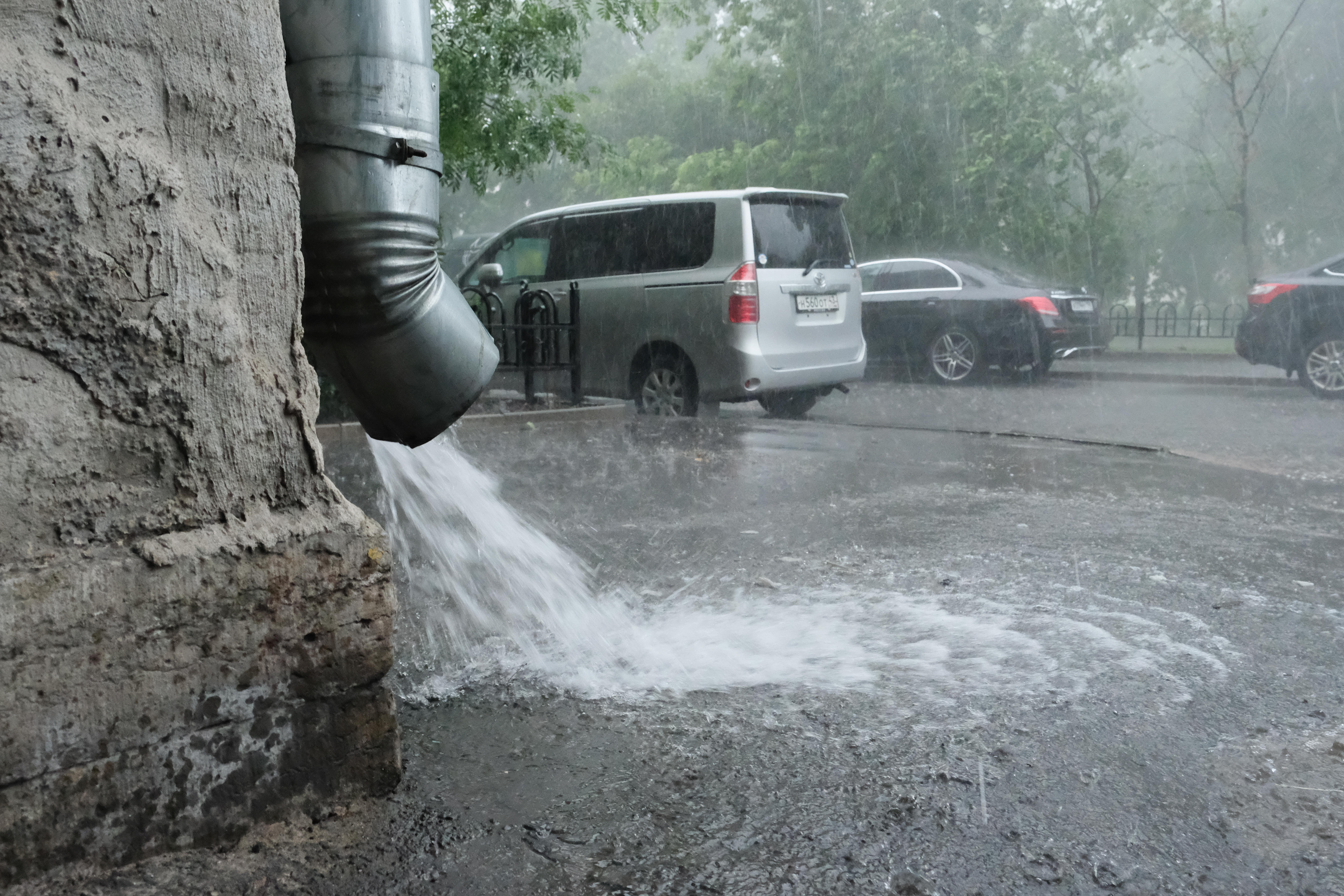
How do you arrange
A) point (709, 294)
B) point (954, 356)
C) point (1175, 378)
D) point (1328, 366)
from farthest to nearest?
1. point (1175, 378)
2. point (954, 356)
3. point (1328, 366)
4. point (709, 294)

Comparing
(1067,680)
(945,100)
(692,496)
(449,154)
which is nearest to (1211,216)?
(945,100)

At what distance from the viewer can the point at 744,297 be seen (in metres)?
10.0

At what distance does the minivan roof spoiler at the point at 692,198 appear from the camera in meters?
10.3

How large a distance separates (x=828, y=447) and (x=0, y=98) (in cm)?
723

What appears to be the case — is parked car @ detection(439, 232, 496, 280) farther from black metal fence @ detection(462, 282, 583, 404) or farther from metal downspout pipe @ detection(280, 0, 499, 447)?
metal downspout pipe @ detection(280, 0, 499, 447)

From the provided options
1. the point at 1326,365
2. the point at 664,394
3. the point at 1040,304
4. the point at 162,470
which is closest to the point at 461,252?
the point at 664,394

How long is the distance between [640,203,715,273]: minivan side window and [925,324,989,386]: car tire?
584cm

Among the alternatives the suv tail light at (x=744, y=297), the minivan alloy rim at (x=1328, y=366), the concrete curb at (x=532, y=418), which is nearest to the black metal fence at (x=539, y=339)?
the concrete curb at (x=532, y=418)

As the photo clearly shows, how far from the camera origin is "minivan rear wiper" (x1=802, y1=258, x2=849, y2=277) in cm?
1052

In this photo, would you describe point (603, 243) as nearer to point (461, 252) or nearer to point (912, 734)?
point (461, 252)

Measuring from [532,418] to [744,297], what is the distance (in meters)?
2.06

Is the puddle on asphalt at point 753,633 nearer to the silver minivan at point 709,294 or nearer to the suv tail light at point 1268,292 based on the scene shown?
the silver minivan at point 709,294

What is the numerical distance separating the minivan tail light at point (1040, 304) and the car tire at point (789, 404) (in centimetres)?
471

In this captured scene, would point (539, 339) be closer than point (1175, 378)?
Yes
